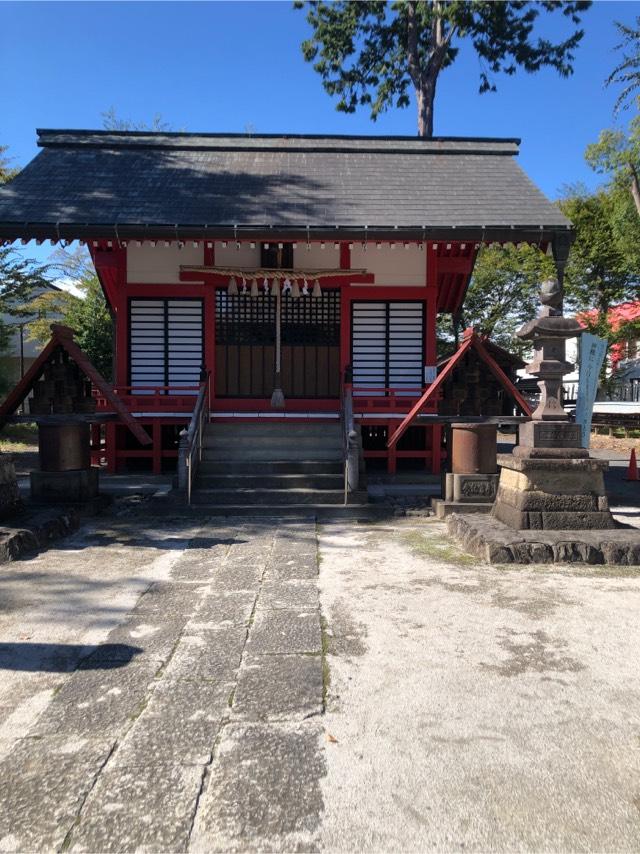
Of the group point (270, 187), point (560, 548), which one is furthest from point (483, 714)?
point (270, 187)

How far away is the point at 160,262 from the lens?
10.7 meters

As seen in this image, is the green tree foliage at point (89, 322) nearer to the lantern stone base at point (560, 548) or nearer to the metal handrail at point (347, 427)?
the metal handrail at point (347, 427)

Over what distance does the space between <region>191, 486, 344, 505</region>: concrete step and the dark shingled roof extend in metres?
4.22

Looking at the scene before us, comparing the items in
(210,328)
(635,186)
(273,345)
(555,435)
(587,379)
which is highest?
(635,186)

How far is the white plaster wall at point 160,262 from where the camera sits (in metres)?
10.7

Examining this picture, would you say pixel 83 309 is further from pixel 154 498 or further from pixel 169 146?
pixel 154 498

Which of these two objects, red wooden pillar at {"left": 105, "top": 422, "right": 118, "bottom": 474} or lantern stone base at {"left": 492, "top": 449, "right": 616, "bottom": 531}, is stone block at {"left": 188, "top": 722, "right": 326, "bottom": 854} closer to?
lantern stone base at {"left": 492, "top": 449, "right": 616, "bottom": 531}

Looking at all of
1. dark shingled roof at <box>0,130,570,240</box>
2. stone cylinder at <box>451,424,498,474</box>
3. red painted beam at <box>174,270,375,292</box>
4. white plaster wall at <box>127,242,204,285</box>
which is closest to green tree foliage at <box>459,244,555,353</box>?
dark shingled roof at <box>0,130,570,240</box>

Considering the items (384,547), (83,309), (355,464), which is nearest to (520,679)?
(384,547)

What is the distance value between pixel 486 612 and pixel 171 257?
29.4ft

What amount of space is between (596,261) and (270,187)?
57.6ft

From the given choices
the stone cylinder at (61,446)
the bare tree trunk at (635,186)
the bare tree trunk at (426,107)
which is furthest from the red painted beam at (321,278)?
the bare tree trunk at (635,186)

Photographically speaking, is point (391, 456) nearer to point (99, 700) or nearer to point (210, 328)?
point (210, 328)

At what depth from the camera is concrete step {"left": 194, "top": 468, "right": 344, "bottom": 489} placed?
27.0 ft
